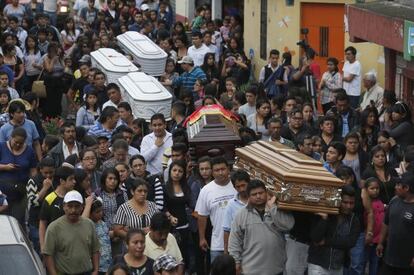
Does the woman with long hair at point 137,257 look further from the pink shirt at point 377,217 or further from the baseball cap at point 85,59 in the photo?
the baseball cap at point 85,59

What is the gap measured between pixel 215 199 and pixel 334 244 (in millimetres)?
1718

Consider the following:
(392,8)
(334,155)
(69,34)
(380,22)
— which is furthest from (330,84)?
(69,34)

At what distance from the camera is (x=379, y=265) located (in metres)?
14.9

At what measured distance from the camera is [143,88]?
862 inches

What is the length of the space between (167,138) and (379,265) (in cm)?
386

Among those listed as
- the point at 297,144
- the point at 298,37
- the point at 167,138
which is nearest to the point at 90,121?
the point at 167,138

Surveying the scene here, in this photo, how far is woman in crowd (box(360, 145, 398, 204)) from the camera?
15.1 metres

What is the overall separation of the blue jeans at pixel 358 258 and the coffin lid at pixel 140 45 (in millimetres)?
11342

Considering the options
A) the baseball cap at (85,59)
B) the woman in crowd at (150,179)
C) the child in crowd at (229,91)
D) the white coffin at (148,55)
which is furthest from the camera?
the white coffin at (148,55)

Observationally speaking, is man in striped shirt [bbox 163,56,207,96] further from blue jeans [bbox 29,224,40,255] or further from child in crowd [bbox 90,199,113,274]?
child in crowd [bbox 90,199,113,274]

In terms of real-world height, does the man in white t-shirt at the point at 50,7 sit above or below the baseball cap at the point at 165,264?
below

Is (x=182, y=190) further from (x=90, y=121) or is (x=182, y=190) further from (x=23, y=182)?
(x=90, y=121)

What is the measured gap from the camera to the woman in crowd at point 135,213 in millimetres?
14133

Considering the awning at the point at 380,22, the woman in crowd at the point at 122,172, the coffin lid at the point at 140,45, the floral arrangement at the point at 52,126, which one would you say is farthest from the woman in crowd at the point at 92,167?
the coffin lid at the point at 140,45
